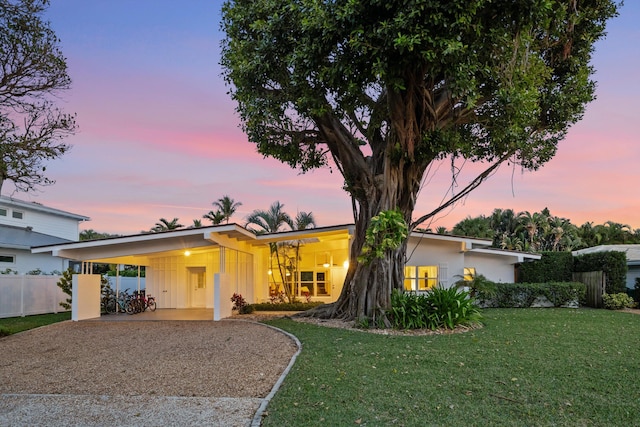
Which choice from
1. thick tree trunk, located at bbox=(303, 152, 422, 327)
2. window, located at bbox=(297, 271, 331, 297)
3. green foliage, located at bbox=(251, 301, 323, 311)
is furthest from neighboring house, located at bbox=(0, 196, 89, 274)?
thick tree trunk, located at bbox=(303, 152, 422, 327)

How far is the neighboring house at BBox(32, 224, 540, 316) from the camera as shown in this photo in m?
17.4

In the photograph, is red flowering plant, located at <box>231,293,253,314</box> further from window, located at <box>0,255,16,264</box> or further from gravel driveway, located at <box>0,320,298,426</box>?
window, located at <box>0,255,16,264</box>

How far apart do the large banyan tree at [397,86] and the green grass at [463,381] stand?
10.7 feet

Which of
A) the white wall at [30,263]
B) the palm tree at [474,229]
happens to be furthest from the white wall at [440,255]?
the palm tree at [474,229]

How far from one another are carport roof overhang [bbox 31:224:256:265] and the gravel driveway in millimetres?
2950

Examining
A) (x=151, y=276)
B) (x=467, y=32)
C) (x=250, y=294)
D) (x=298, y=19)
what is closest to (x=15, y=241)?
(x=151, y=276)

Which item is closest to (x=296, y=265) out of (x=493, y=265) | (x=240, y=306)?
(x=240, y=306)

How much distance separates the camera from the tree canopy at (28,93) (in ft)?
32.1

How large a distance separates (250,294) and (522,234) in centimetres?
3206

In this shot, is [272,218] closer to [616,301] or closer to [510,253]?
[510,253]

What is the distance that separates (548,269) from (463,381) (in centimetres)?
1516

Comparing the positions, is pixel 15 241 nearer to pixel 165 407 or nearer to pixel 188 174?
pixel 188 174

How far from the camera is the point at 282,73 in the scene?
10531 millimetres

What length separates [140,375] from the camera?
257 inches
